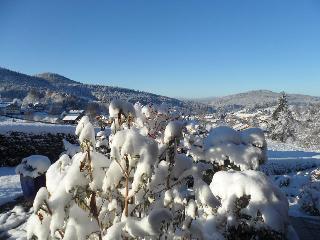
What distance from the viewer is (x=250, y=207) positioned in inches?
134

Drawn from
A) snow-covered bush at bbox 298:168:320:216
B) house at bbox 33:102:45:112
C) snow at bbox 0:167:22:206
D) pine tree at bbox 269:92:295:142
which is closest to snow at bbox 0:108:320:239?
snow-covered bush at bbox 298:168:320:216

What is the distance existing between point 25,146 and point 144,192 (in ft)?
49.2

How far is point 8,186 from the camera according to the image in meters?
12.1

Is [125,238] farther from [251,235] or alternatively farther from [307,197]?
[307,197]

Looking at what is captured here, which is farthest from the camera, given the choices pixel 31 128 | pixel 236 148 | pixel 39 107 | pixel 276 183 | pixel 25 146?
pixel 39 107

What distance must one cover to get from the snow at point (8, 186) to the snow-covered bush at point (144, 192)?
7776 millimetres

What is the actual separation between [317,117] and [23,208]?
192 ft

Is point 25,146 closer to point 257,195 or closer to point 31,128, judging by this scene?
point 31,128

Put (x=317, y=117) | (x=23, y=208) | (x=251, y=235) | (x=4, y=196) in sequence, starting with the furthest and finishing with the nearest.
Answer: (x=317, y=117)
(x=4, y=196)
(x=23, y=208)
(x=251, y=235)

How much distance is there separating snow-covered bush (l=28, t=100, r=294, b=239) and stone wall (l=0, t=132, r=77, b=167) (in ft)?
45.5

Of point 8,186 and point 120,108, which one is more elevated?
point 120,108

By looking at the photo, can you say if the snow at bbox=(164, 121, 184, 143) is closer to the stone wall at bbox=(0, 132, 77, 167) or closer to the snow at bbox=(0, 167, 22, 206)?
the snow at bbox=(0, 167, 22, 206)

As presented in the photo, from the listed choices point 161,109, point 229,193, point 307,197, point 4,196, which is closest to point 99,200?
point 229,193

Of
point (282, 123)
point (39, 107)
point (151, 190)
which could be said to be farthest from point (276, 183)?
point (39, 107)
